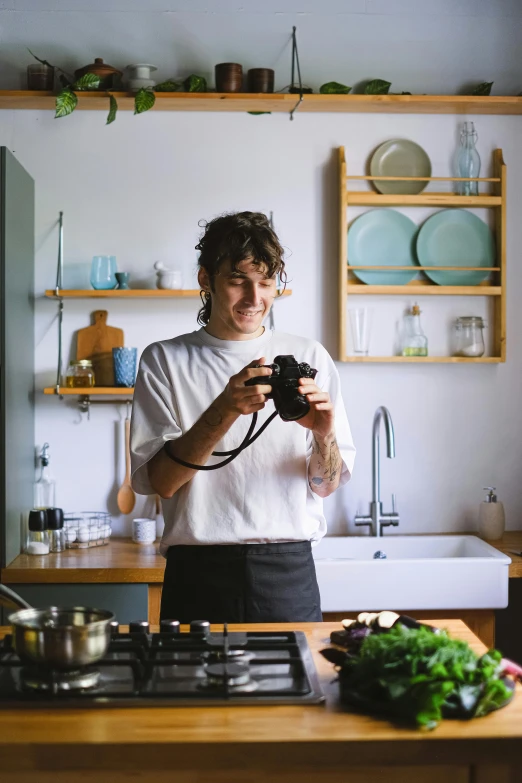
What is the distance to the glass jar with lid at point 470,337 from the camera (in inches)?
137

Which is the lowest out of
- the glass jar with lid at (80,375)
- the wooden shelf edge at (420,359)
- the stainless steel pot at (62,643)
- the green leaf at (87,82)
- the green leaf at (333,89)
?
the stainless steel pot at (62,643)

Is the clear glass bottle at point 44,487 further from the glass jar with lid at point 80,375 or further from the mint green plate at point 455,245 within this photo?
the mint green plate at point 455,245

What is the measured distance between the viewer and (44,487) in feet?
11.4

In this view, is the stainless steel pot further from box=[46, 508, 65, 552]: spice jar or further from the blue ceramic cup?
the blue ceramic cup

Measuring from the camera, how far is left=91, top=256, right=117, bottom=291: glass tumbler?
3365mm

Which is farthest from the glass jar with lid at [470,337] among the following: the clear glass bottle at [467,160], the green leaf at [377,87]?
the green leaf at [377,87]

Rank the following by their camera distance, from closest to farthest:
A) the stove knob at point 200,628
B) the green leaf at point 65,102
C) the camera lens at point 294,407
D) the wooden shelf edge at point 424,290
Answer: the stove knob at point 200,628, the camera lens at point 294,407, the green leaf at point 65,102, the wooden shelf edge at point 424,290

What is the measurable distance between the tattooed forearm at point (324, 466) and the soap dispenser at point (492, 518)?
152 centimetres

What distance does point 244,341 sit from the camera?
2135 millimetres

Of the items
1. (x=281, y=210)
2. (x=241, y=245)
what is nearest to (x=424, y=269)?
(x=281, y=210)

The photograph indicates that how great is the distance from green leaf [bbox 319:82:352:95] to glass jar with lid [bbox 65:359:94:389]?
1.40 metres

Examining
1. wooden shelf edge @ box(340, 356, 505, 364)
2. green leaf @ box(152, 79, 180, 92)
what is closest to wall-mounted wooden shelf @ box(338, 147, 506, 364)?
wooden shelf edge @ box(340, 356, 505, 364)

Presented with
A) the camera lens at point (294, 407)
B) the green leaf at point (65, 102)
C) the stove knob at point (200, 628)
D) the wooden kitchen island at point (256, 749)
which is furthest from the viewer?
the green leaf at point (65, 102)

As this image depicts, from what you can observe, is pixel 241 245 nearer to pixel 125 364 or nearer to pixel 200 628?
pixel 200 628
